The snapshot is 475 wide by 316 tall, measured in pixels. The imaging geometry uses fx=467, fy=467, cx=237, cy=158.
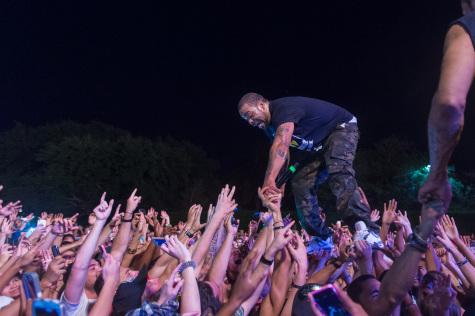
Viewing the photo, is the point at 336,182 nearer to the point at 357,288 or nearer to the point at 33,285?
the point at 357,288

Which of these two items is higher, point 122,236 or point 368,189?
point 122,236

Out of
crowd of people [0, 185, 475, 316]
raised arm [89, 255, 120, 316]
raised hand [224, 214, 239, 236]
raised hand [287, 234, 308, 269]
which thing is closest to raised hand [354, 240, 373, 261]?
crowd of people [0, 185, 475, 316]

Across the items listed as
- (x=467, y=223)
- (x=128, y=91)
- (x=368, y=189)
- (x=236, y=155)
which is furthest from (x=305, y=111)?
(x=128, y=91)

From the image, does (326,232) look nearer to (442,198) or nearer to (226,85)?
(442,198)

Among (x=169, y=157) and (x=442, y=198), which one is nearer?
(x=442, y=198)

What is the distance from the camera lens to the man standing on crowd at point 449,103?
2.10m

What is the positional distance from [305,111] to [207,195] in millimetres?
31306

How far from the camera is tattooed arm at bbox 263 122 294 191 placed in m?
4.58

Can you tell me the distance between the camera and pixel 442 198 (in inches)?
86.3

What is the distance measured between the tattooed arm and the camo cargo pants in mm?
776

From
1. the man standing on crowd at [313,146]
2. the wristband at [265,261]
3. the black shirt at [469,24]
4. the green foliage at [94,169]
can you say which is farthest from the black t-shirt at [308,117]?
the green foliage at [94,169]

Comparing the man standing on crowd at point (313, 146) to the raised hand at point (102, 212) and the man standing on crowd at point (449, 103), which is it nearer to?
the raised hand at point (102, 212)

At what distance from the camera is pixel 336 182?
205 inches

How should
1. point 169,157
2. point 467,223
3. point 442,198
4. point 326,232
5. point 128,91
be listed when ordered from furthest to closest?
point 128,91 → point 169,157 → point 467,223 → point 326,232 → point 442,198
